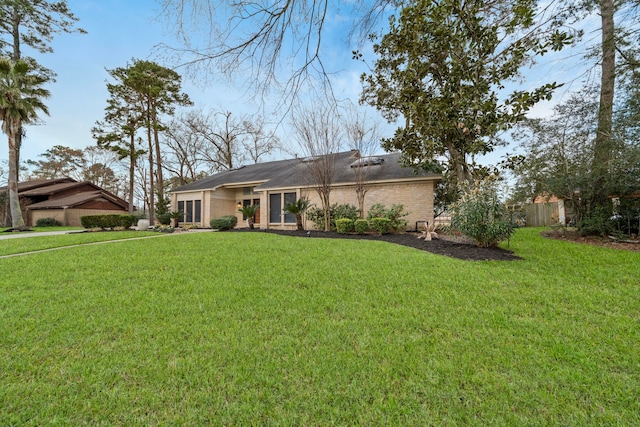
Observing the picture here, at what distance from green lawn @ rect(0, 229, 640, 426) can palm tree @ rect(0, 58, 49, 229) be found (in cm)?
1923

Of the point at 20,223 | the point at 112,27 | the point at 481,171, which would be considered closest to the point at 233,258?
the point at 112,27

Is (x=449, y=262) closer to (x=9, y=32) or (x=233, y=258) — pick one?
(x=233, y=258)

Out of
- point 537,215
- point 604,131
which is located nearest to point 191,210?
point 604,131

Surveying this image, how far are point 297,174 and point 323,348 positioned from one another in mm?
14758

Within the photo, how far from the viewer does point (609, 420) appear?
1.71 meters

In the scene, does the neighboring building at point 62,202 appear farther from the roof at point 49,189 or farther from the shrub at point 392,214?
the shrub at point 392,214

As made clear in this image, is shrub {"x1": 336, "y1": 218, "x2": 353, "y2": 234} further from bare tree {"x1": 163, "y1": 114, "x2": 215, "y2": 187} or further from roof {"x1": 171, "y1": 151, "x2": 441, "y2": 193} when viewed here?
bare tree {"x1": 163, "y1": 114, "x2": 215, "y2": 187}

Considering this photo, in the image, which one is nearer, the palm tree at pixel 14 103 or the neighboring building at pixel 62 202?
the palm tree at pixel 14 103

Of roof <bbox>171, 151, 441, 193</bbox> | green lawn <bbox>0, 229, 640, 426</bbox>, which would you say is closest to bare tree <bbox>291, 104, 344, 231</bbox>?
roof <bbox>171, 151, 441, 193</bbox>

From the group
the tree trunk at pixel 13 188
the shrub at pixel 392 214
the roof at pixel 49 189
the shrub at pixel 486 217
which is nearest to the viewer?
the shrub at pixel 486 217

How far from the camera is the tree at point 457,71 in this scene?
520cm

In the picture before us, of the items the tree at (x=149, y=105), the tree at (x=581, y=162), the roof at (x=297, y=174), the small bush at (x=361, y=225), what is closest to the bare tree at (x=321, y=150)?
the roof at (x=297, y=174)

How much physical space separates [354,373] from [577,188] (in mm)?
12141

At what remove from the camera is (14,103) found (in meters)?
16.3
